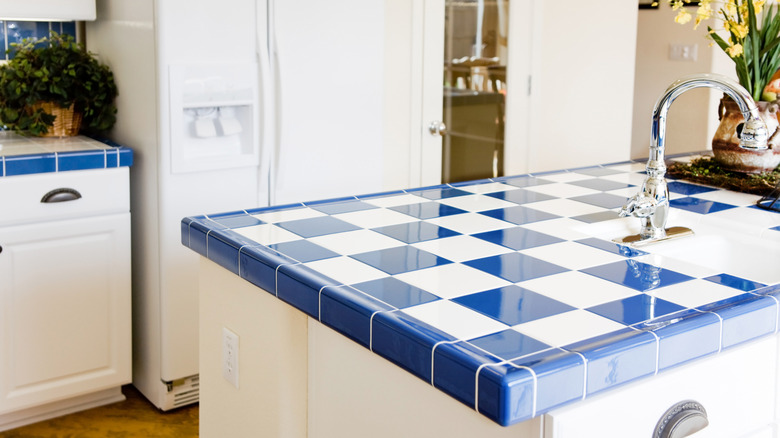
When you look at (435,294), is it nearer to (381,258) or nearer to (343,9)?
(381,258)

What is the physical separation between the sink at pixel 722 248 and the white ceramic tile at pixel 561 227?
30 millimetres

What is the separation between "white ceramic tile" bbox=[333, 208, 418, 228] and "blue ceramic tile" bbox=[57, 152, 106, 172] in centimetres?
123

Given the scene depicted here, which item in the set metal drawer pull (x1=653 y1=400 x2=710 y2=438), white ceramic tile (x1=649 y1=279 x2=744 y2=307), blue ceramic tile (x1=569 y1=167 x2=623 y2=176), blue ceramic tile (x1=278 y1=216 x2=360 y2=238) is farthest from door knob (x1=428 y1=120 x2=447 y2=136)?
metal drawer pull (x1=653 y1=400 x2=710 y2=438)

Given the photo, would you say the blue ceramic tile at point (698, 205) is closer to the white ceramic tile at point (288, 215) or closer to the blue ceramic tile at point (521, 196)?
the blue ceramic tile at point (521, 196)

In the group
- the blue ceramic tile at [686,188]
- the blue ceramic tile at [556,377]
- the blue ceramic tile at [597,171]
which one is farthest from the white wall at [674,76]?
the blue ceramic tile at [556,377]

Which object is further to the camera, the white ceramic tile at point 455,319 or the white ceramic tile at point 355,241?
the white ceramic tile at point 355,241

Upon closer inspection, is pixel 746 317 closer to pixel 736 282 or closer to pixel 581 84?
pixel 736 282

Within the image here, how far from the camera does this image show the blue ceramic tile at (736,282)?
1.42 metres

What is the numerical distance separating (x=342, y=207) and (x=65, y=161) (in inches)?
47.3

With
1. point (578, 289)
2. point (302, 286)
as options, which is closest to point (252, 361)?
point (302, 286)

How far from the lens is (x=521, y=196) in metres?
2.18

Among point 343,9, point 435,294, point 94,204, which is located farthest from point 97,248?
point 435,294

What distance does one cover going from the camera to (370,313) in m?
1.29

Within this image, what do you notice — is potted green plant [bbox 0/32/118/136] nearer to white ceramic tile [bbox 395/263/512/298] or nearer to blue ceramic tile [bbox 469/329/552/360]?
white ceramic tile [bbox 395/263/512/298]
